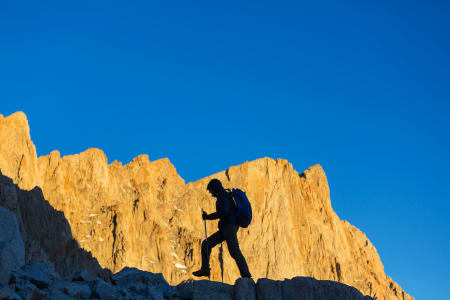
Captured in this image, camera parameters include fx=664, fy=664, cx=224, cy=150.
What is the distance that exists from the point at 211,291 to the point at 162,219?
85.7 meters

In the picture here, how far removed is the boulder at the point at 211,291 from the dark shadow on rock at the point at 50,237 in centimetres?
5407

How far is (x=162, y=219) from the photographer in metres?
99.3

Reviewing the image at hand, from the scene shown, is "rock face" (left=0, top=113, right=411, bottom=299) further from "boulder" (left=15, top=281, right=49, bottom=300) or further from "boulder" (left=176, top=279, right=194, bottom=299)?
"boulder" (left=15, top=281, right=49, bottom=300)

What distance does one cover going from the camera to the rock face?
240 feet

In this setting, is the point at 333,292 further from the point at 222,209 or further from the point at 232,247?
the point at 222,209

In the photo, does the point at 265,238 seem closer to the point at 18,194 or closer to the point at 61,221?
the point at 61,221

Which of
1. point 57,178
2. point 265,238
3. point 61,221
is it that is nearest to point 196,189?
point 265,238

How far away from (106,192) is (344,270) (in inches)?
1537

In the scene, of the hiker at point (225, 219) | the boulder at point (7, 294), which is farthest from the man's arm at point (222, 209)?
the boulder at point (7, 294)

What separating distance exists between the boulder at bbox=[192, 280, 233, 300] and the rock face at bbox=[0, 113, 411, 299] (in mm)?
52426

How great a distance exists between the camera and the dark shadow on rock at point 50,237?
68.4 meters

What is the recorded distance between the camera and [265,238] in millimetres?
100688

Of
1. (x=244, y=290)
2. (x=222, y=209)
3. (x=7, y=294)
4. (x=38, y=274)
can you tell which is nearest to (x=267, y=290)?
(x=244, y=290)

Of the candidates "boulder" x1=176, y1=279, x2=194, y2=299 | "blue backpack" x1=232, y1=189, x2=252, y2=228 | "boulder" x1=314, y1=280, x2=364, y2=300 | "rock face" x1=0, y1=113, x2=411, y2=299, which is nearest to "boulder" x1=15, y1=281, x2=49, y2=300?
"boulder" x1=176, y1=279, x2=194, y2=299
